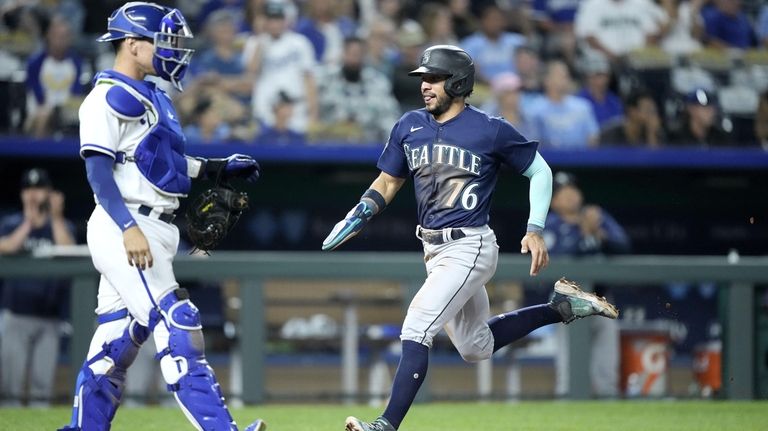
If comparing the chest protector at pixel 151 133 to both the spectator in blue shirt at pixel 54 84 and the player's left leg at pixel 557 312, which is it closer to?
the player's left leg at pixel 557 312

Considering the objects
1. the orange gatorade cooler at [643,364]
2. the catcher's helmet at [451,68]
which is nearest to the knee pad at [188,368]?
the catcher's helmet at [451,68]

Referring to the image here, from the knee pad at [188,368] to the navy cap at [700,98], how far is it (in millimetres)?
8142

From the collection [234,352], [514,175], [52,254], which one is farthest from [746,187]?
[52,254]

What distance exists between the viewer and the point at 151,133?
456cm

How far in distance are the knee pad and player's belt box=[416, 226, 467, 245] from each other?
1149 mm

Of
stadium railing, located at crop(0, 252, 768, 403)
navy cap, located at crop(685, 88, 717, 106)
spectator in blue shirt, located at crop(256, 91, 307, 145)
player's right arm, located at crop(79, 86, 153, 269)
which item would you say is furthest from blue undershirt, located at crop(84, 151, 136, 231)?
navy cap, located at crop(685, 88, 717, 106)

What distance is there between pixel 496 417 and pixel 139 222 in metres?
3.29

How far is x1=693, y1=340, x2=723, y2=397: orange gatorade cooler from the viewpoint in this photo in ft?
27.9

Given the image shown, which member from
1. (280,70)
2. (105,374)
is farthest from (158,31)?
(280,70)

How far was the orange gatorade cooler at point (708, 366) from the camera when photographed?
8516 mm

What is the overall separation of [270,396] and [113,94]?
4.13 m

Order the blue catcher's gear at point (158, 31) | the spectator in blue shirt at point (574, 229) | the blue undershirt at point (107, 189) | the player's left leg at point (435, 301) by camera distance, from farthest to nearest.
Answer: the spectator in blue shirt at point (574, 229) < the player's left leg at point (435, 301) < the blue catcher's gear at point (158, 31) < the blue undershirt at point (107, 189)

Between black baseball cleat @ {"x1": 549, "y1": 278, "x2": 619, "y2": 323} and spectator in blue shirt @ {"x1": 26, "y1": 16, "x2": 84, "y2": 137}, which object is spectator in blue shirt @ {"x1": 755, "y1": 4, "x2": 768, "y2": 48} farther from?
black baseball cleat @ {"x1": 549, "y1": 278, "x2": 619, "y2": 323}

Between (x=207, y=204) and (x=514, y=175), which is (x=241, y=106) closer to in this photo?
(x=514, y=175)
